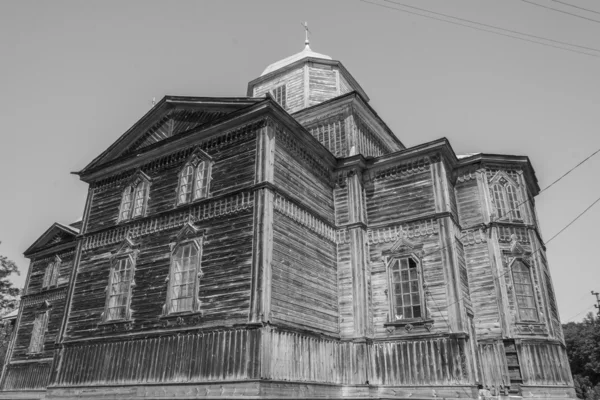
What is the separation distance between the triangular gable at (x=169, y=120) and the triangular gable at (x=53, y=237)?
314 inches

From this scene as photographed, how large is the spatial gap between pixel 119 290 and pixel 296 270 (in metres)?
5.85

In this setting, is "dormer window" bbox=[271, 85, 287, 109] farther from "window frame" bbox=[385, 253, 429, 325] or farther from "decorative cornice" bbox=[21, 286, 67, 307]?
"decorative cornice" bbox=[21, 286, 67, 307]

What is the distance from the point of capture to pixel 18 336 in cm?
2389

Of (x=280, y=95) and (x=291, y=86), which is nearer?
(x=291, y=86)

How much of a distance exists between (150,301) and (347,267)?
6.07 meters

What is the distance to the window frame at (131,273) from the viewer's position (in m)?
14.0

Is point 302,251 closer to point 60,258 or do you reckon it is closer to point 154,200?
point 154,200

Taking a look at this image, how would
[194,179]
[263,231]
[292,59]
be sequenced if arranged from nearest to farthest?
[263,231] → [194,179] → [292,59]

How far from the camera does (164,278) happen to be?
44.5 ft

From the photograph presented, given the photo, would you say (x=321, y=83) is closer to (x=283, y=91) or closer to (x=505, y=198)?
(x=283, y=91)

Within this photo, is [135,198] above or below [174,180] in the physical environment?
below

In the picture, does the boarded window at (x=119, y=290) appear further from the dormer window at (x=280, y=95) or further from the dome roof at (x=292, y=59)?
the dome roof at (x=292, y=59)

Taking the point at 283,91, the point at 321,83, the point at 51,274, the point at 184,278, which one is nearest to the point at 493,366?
the point at 184,278

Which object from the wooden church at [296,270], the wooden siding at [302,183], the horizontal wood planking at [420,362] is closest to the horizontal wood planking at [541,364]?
the wooden church at [296,270]
